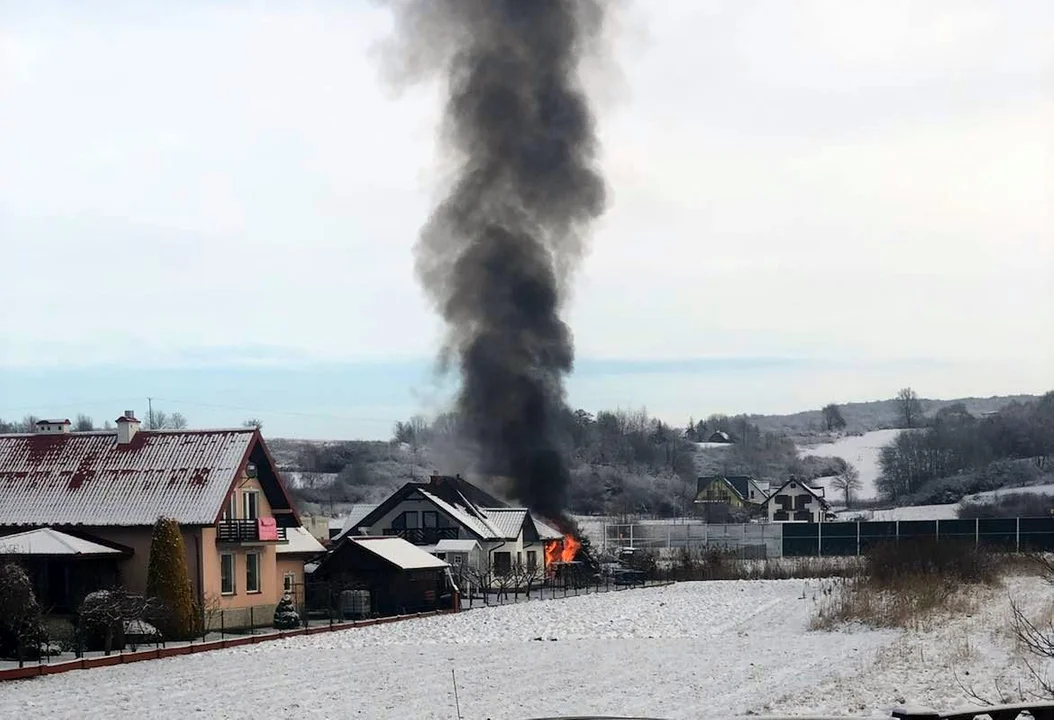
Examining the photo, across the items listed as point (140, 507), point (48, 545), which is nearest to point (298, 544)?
point (140, 507)

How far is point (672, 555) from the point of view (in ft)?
276

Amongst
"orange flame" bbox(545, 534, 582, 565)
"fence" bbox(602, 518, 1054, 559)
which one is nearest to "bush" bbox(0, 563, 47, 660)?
"fence" bbox(602, 518, 1054, 559)

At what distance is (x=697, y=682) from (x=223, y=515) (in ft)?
73.0

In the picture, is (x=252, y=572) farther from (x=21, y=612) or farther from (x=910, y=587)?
(x=910, y=587)

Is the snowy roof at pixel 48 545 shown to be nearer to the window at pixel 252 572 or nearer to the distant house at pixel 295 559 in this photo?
the window at pixel 252 572

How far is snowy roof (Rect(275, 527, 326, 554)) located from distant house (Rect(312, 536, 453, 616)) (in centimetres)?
110

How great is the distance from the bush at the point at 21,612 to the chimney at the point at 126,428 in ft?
43.5

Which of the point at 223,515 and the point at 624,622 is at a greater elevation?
the point at 223,515

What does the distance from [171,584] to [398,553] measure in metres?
14.1

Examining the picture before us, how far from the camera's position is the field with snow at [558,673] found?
21986 mm

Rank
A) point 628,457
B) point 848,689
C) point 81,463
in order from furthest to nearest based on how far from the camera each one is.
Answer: point 628,457 < point 81,463 < point 848,689

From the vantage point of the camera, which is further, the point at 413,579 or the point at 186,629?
the point at 413,579

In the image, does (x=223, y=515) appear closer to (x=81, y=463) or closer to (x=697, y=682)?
(x=81, y=463)

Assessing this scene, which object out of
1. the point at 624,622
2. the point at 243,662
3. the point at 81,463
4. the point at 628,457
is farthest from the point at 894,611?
the point at 628,457
